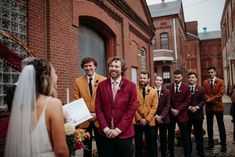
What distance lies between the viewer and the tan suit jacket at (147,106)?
5684 millimetres

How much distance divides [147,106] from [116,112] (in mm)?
1716

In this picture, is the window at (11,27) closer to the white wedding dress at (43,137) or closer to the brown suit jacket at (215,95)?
the white wedding dress at (43,137)

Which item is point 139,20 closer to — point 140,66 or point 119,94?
point 140,66

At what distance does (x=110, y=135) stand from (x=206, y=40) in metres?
57.0

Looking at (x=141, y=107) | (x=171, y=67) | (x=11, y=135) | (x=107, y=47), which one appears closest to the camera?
(x=11, y=135)

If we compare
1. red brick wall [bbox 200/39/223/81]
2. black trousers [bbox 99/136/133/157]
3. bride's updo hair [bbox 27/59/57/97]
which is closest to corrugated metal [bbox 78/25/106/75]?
black trousers [bbox 99/136/133/157]

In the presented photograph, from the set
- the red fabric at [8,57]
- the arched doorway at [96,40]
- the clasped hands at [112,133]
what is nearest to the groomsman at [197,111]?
the clasped hands at [112,133]

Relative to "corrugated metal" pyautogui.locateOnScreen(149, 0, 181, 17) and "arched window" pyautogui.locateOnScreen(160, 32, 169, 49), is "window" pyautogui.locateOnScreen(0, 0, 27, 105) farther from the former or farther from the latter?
"corrugated metal" pyautogui.locateOnScreen(149, 0, 181, 17)

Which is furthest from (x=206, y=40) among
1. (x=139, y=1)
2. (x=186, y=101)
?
(x=186, y=101)

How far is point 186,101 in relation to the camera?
6484mm

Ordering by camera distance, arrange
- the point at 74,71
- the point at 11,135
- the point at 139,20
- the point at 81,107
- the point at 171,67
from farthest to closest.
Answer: the point at 171,67 < the point at 139,20 < the point at 74,71 < the point at 81,107 < the point at 11,135

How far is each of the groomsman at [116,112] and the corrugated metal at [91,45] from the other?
5.01 metres

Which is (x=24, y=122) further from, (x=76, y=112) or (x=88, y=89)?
(x=88, y=89)

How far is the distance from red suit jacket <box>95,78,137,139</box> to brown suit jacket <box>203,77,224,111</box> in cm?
377
